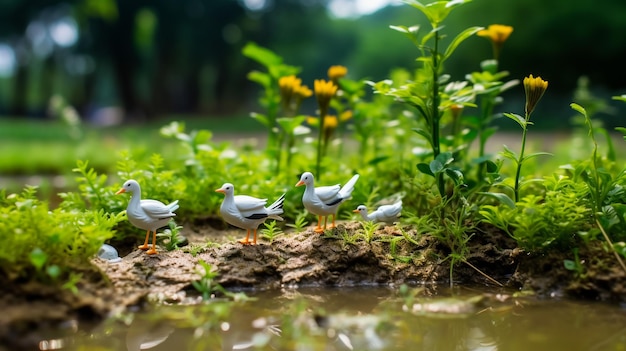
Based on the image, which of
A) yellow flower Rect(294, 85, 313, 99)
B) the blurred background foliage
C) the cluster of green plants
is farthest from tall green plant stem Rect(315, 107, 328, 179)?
the blurred background foliage

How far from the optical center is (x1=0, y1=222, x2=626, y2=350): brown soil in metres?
2.00

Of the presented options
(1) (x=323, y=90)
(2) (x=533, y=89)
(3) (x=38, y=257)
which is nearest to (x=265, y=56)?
(1) (x=323, y=90)

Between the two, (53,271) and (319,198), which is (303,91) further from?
(53,271)

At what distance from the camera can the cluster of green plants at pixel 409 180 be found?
2168 mm

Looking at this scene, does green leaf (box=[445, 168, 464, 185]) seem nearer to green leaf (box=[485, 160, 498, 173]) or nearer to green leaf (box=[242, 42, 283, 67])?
green leaf (box=[485, 160, 498, 173])

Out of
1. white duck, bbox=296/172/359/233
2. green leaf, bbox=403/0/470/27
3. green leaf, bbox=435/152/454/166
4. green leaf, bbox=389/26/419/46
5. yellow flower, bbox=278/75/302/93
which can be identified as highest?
green leaf, bbox=403/0/470/27

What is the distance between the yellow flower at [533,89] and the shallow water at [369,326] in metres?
0.77

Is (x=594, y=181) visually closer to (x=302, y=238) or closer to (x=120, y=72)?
(x=302, y=238)

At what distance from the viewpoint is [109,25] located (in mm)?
17125

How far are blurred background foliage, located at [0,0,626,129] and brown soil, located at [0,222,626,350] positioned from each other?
636 centimetres

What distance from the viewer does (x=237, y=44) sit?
1888 centimetres

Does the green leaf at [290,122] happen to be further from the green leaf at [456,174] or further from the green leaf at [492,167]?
the green leaf at [492,167]

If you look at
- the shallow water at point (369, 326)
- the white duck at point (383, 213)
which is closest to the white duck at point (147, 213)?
the shallow water at point (369, 326)

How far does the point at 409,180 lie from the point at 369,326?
1.09 metres
